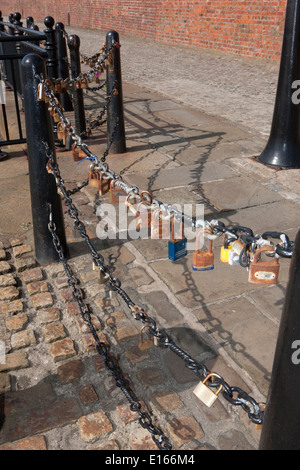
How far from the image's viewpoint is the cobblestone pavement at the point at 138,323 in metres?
2.17

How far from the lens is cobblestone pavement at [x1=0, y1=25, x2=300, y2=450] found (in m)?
2.17

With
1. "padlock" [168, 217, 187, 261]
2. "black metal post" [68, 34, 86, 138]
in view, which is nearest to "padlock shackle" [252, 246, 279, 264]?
"padlock" [168, 217, 187, 261]

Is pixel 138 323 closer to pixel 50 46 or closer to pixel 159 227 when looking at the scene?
pixel 159 227

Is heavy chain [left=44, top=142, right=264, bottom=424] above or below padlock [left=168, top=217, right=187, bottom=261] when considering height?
below

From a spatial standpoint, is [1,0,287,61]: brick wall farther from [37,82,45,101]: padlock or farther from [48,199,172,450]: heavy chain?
[48,199,172,450]: heavy chain

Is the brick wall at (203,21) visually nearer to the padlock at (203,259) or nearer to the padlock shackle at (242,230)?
the padlock at (203,259)

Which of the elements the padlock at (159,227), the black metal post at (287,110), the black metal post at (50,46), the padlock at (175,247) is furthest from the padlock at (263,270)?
the black metal post at (50,46)

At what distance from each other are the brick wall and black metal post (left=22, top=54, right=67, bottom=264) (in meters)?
9.26

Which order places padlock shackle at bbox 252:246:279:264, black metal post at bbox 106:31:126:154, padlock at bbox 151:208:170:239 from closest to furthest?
padlock shackle at bbox 252:246:279:264 < padlock at bbox 151:208:170:239 < black metal post at bbox 106:31:126:154

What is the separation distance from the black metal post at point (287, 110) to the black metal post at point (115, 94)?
1.70 metres

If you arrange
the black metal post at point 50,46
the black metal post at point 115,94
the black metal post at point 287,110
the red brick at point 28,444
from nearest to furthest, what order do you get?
1. the red brick at point 28,444
2. the black metal post at point 287,110
3. the black metal post at point 115,94
4. the black metal post at point 50,46

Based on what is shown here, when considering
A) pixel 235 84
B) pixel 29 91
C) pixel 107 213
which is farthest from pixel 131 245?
pixel 235 84
